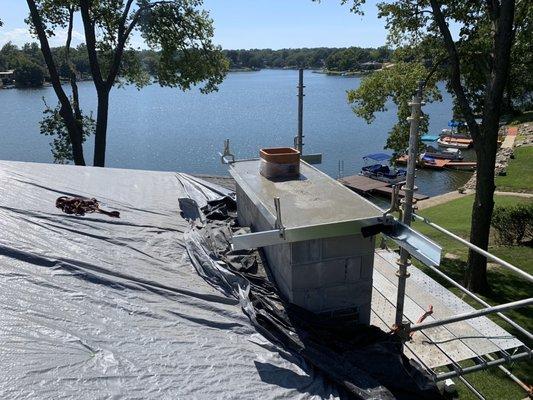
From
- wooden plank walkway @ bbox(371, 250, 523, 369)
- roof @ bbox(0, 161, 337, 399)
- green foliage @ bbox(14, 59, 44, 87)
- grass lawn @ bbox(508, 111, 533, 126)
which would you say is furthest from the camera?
green foliage @ bbox(14, 59, 44, 87)

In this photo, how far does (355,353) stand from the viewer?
4363 millimetres

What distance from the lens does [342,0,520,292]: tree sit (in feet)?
29.9

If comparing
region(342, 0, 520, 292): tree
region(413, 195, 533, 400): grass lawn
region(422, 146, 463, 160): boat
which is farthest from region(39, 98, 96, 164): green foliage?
region(422, 146, 463, 160): boat

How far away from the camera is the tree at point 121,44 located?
1686 centimetres

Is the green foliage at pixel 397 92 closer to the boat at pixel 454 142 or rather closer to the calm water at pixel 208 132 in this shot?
the calm water at pixel 208 132

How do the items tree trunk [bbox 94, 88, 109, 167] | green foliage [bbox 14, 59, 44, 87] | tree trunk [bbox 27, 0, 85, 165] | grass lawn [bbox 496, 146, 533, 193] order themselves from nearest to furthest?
tree trunk [bbox 27, 0, 85, 165] → tree trunk [bbox 94, 88, 109, 167] → grass lawn [bbox 496, 146, 533, 193] → green foliage [bbox 14, 59, 44, 87]

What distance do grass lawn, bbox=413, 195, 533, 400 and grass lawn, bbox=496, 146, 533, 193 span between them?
10.9ft

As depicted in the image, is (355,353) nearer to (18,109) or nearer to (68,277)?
(68,277)

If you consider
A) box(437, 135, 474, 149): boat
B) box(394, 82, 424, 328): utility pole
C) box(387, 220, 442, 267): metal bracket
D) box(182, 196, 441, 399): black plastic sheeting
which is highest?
box(394, 82, 424, 328): utility pole

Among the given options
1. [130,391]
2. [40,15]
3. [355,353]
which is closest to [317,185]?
[355,353]

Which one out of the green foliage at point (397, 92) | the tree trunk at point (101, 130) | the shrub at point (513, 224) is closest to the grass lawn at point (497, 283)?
the shrub at point (513, 224)

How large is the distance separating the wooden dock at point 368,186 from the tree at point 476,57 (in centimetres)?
1790

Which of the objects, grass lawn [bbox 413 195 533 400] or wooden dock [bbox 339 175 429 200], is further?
wooden dock [bbox 339 175 429 200]

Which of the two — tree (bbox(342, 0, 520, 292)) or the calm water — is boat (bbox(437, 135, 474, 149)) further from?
tree (bbox(342, 0, 520, 292))
